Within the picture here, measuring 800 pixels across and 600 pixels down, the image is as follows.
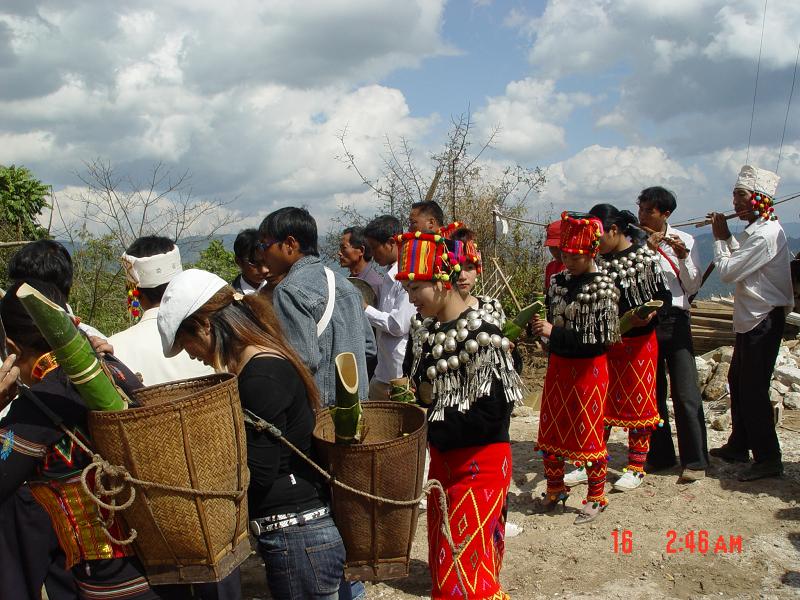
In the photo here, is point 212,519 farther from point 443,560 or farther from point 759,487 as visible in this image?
point 759,487

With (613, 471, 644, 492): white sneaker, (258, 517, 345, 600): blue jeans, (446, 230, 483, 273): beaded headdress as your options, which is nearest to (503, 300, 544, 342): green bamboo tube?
(446, 230, 483, 273): beaded headdress

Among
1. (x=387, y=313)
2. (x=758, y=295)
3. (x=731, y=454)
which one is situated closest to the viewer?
(x=387, y=313)

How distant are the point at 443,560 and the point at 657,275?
3059mm

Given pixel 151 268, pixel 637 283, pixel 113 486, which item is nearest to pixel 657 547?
pixel 637 283

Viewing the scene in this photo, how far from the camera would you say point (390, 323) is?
191 inches

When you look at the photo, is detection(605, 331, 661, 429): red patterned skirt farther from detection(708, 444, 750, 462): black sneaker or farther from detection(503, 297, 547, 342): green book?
detection(503, 297, 547, 342): green book

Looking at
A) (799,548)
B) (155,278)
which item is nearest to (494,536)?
(155,278)

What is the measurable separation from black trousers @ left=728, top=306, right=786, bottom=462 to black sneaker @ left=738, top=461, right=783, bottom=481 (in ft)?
0.12

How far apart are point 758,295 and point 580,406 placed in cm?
Answer: 176

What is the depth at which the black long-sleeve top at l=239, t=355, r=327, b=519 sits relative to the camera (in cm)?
224

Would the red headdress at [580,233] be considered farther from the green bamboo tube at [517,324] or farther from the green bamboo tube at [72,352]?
the green bamboo tube at [72,352]

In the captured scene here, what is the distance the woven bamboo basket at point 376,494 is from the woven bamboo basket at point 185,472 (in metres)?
0.37

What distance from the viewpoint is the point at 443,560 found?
2.92 metres
